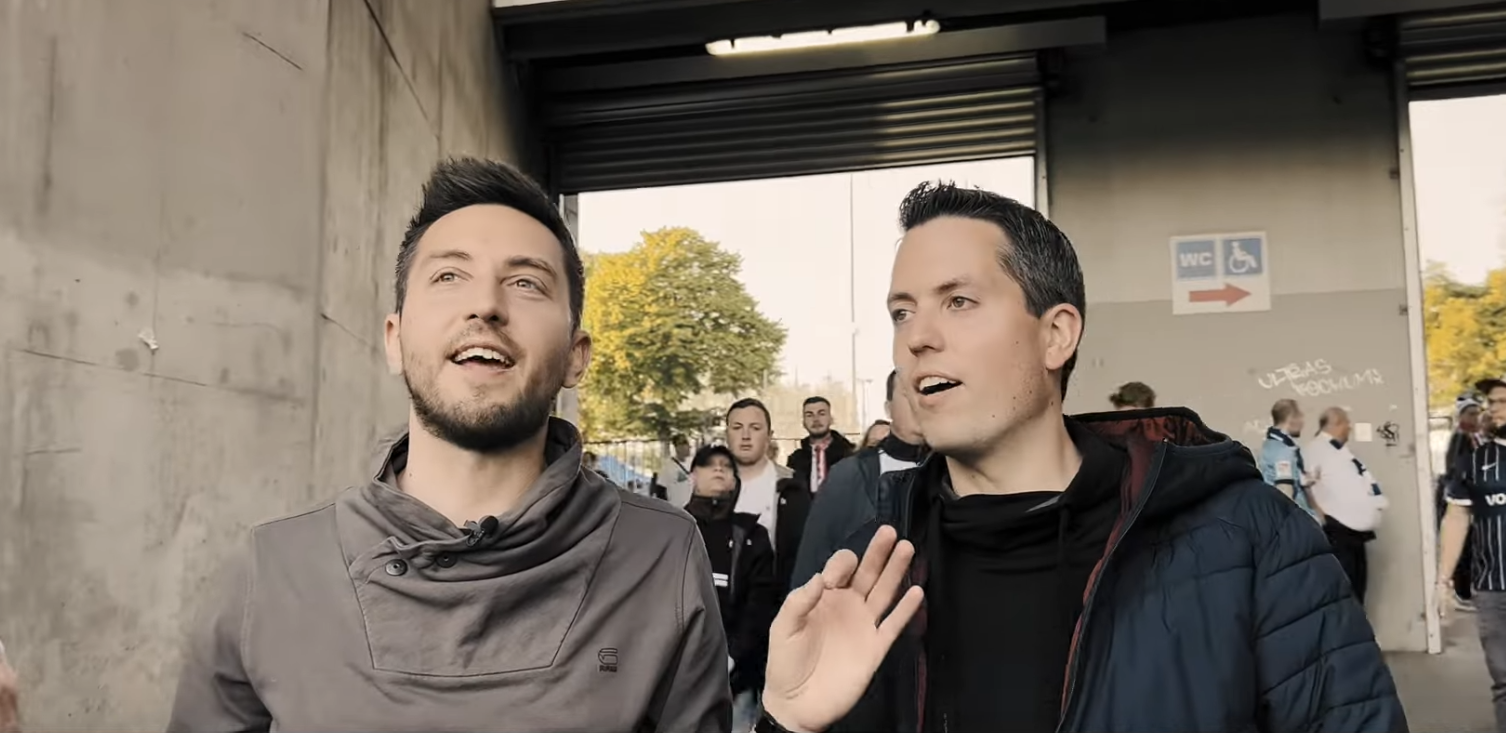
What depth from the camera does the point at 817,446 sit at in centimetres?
797

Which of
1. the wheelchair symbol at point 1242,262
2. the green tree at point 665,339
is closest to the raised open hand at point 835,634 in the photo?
the wheelchair symbol at point 1242,262

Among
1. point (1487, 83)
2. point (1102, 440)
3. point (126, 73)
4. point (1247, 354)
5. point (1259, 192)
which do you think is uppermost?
point (1487, 83)

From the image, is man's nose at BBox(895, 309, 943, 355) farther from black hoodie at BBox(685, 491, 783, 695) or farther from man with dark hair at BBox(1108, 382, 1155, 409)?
man with dark hair at BBox(1108, 382, 1155, 409)

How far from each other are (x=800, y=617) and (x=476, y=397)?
64cm

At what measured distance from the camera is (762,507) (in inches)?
232

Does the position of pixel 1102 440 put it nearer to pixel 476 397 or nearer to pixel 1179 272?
pixel 476 397

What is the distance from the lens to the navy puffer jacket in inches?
62.5

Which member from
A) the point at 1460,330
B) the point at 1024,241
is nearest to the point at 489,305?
the point at 1024,241

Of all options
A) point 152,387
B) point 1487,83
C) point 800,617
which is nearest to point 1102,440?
point 800,617

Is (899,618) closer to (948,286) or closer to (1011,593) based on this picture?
(1011,593)

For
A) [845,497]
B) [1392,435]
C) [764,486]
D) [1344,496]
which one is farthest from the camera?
[1392,435]

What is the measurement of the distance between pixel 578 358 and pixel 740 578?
309 cm

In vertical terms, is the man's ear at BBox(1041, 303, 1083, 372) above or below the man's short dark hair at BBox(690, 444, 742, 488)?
above

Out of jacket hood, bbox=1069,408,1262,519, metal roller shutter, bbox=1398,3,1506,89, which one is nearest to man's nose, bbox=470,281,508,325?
jacket hood, bbox=1069,408,1262,519
